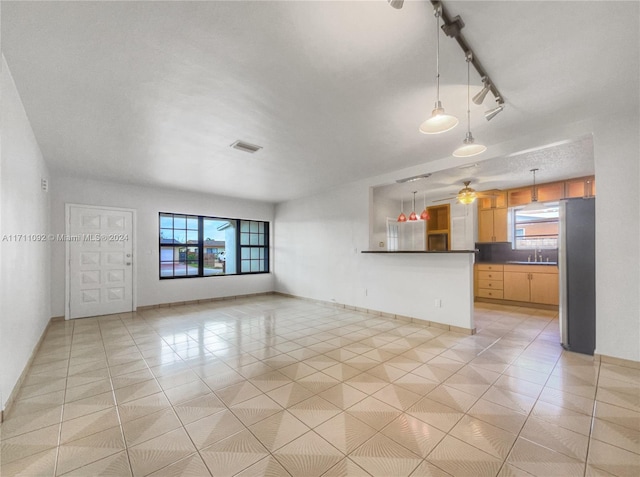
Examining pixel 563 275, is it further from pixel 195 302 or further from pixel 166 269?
pixel 166 269

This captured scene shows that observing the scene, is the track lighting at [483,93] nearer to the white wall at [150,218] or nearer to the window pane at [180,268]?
the white wall at [150,218]

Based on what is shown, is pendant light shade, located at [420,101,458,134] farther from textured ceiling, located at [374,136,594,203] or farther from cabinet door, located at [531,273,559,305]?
cabinet door, located at [531,273,559,305]

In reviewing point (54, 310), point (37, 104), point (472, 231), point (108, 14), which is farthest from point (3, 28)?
point (472, 231)

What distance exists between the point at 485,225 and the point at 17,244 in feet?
25.7

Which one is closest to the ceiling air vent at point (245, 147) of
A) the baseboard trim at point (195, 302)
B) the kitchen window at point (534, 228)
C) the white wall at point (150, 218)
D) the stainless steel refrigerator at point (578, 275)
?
the white wall at point (150, 218)

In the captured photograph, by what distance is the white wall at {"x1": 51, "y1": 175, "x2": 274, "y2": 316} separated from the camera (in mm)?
4848

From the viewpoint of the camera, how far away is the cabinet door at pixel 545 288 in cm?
537

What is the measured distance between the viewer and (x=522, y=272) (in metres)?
5.79

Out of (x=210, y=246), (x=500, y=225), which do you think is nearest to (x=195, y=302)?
(x=210, y=246)

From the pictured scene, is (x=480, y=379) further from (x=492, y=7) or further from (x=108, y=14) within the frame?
(x=108, y=14)

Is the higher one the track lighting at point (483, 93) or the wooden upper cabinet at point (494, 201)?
the track lighting at point (483, 93)

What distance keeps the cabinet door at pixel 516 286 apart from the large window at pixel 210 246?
5840 millimetres

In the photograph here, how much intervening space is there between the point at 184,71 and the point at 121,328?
408 centimetres

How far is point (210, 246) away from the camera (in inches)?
271
